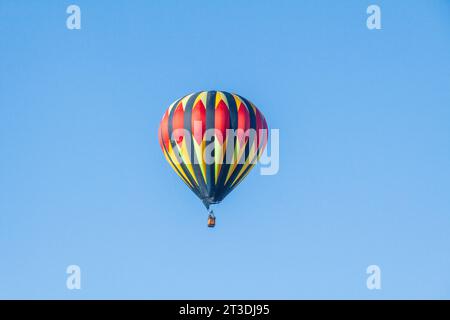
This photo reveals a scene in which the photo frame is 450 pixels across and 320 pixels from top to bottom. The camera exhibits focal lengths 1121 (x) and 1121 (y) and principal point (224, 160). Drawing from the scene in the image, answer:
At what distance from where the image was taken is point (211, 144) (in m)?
39.2

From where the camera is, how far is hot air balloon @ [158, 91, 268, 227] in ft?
128

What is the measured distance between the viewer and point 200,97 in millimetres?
39844

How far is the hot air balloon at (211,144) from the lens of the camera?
39.1 m
